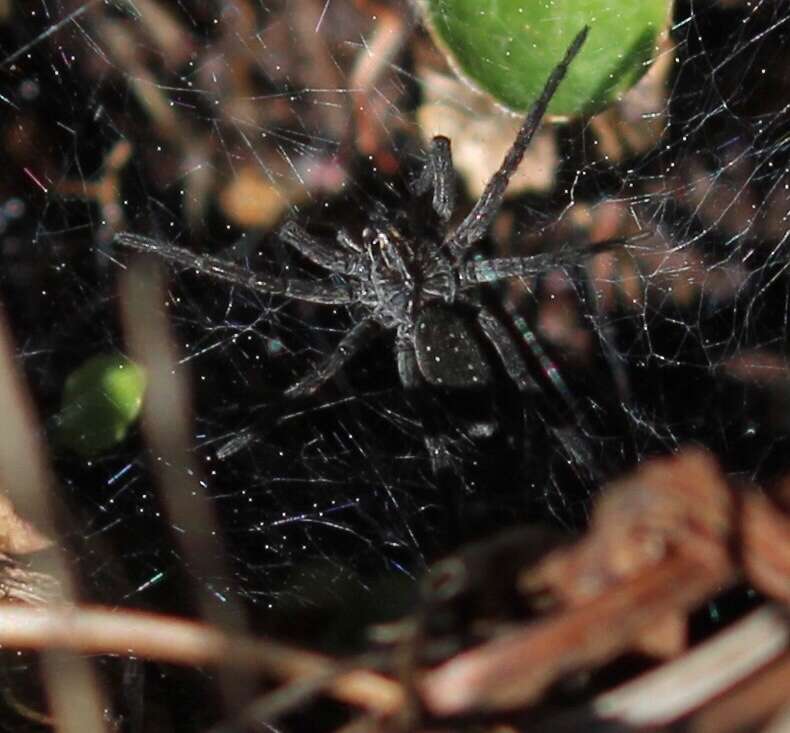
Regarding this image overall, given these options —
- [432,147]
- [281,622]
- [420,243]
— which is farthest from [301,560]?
[432,147]

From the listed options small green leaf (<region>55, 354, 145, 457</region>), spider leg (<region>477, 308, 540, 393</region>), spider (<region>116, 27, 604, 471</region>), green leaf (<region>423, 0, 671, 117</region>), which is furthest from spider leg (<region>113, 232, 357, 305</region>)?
green leaf (<region>423, 0, 671, 117</region>)

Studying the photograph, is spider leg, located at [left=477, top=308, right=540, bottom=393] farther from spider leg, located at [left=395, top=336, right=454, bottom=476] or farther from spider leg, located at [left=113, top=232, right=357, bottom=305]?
spider leg, located at [left=113, top=232, right=357, bottom=305]

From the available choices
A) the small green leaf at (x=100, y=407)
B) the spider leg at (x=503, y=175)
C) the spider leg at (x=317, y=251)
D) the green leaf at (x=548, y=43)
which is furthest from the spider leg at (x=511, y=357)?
the small green leaf at (x=100, y=407)

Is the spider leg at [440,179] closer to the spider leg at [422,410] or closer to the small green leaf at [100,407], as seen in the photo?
the spider leg at [422,410]

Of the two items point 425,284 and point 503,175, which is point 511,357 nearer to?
point 425,284

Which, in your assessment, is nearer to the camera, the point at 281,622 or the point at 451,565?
the point at 451,565

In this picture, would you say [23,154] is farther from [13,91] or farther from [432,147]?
[432,147]
